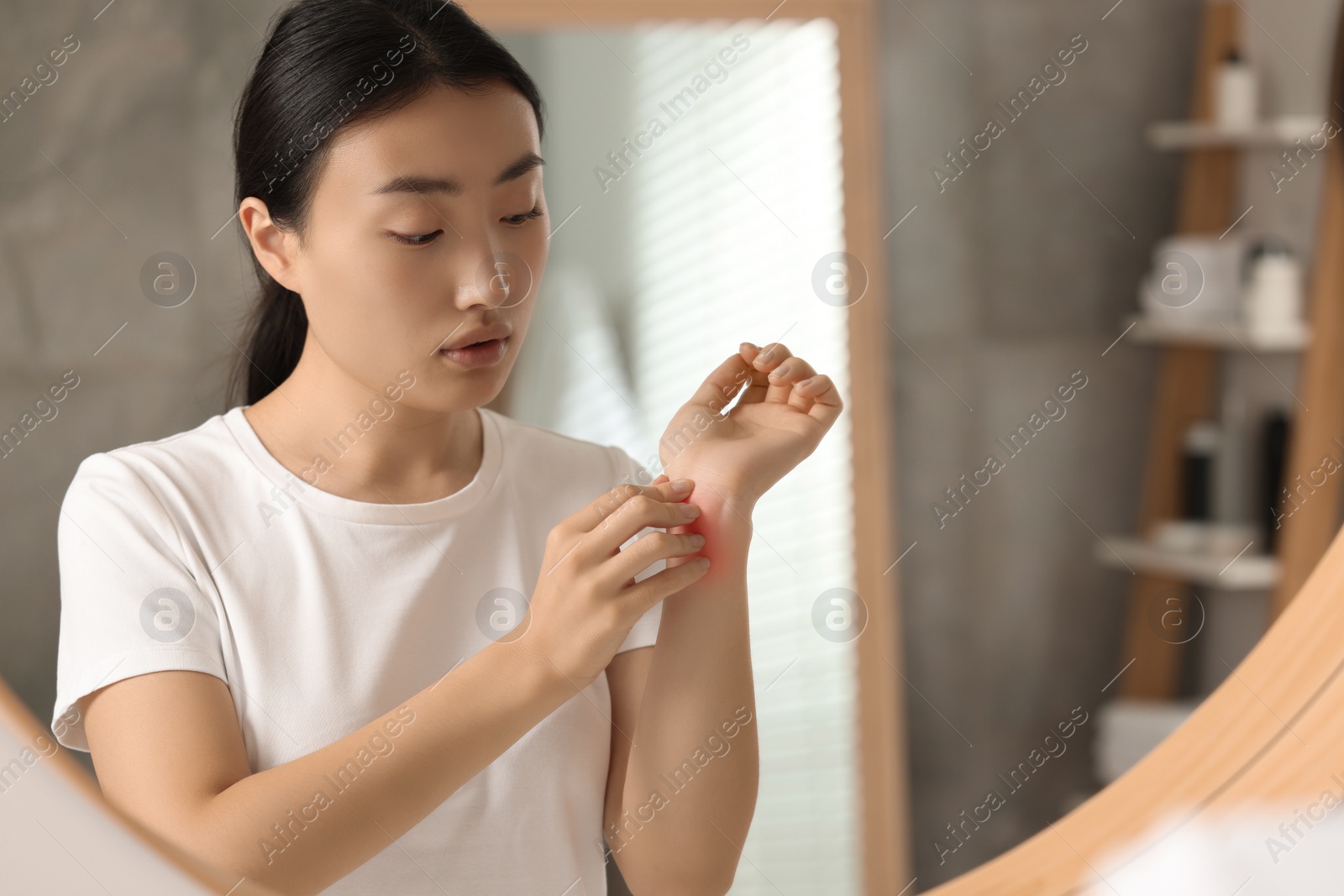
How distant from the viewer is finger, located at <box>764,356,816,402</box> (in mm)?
434

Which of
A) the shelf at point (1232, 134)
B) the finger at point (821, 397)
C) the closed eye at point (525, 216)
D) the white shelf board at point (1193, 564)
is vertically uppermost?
the shelf at point (1232, 134)

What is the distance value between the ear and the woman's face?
0.6 inches

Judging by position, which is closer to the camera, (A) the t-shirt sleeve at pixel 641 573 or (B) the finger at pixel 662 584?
(B) the finger at pixel 662 584

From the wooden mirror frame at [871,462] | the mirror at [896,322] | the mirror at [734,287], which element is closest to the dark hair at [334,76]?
the mirror at [896,322]

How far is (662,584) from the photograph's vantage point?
0.38m

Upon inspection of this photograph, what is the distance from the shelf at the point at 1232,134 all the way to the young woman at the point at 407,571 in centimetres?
100

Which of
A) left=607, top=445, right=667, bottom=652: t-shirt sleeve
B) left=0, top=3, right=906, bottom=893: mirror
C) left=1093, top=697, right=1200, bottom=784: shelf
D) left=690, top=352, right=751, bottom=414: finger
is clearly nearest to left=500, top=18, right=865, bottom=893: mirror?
left=0, top=3, right=906, bottom=893: mirror

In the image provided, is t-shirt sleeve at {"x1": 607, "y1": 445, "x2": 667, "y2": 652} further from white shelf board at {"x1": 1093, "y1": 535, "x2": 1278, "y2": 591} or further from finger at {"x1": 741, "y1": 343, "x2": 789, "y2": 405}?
white shelf board at {"x1": 1093, "y1": 535, "x2": 1278, "y2": 591}

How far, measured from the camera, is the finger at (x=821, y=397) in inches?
17.2

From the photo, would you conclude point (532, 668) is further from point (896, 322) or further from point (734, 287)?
point (896, 322)

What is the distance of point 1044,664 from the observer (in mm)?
1411

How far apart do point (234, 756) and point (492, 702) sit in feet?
0.31

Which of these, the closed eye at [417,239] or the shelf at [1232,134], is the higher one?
the shelf at [1232,134]

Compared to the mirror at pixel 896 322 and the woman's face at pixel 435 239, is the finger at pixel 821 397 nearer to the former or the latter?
the woman's face at pixel 435 239
